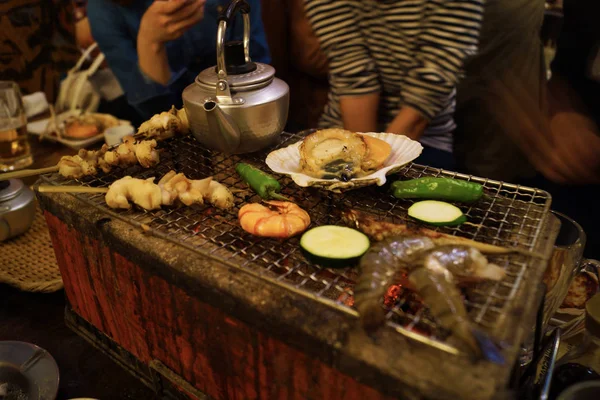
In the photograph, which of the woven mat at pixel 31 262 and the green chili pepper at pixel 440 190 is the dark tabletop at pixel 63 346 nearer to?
the woven mat at pixel 31 262

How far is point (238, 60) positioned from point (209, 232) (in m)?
0.82

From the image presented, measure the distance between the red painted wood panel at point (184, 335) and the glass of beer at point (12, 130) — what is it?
1.67m

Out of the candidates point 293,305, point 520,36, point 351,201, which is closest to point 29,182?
point 351,201

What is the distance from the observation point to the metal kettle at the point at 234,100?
1.89 m

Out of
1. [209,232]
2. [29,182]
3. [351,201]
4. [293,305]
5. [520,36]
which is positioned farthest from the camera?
[520,36]

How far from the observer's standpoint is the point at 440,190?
5.75 ft

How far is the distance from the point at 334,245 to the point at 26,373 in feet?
4.27

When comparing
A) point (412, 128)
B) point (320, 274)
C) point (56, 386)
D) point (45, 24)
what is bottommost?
point (56, 386)

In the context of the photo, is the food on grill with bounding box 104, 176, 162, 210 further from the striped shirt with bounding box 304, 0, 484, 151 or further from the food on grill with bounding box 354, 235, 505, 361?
the striped shirt with bounding box 304, 0, 484, 151

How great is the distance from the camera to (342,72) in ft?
11.1

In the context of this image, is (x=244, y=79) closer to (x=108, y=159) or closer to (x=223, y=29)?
(x=223, y=29)

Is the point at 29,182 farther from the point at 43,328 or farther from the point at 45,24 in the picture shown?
the point at 45,24

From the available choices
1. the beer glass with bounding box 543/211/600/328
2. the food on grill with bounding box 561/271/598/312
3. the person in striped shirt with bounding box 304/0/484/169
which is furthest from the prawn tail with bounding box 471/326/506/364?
the person in striped shirt with bounding box 304/0/484/169

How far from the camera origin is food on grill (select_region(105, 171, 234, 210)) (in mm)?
1694
